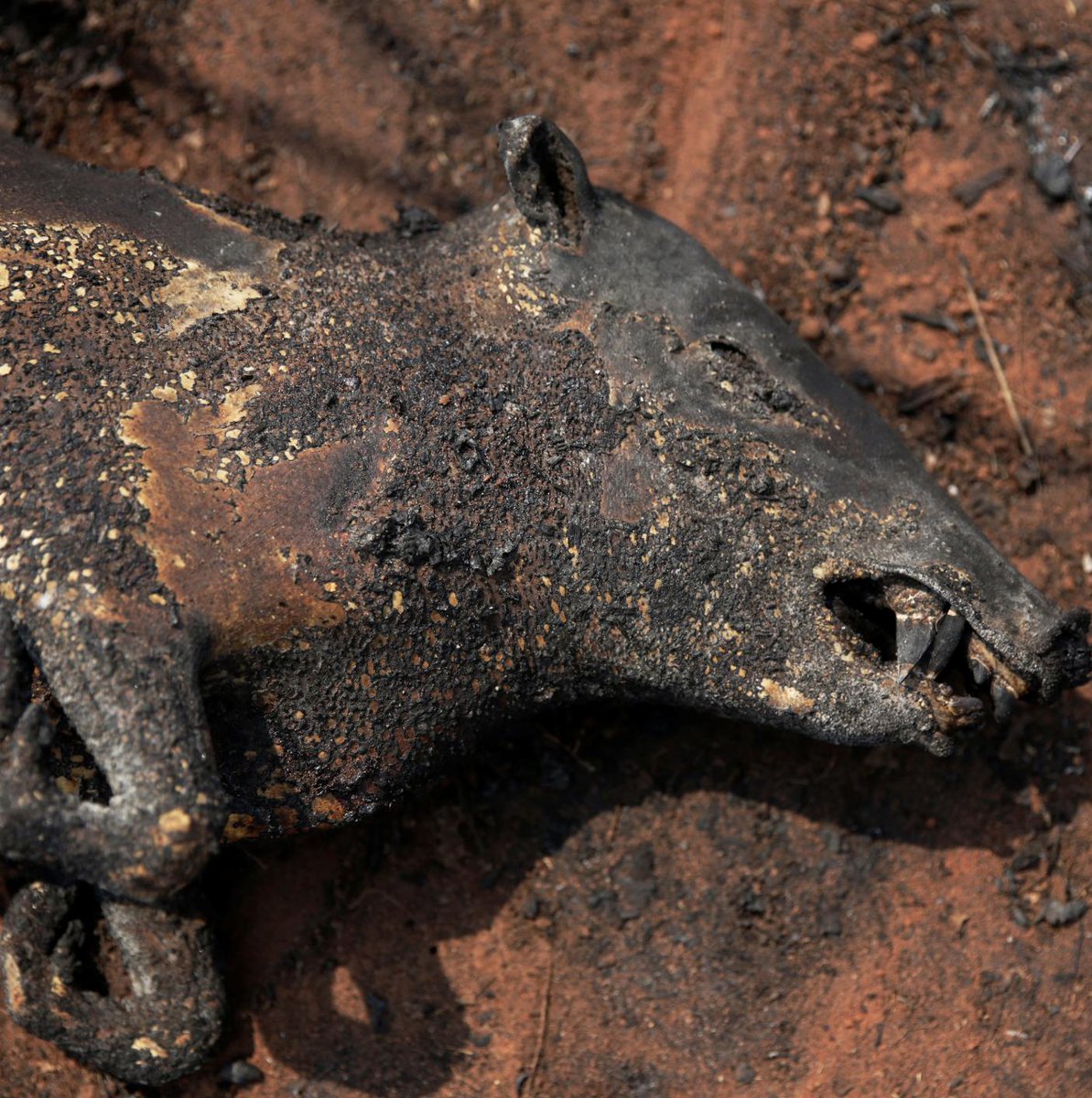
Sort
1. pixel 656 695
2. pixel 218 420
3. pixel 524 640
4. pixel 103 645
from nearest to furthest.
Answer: pixel 103 645
pixel 218 420
pixel 524 640
pixel 656 695

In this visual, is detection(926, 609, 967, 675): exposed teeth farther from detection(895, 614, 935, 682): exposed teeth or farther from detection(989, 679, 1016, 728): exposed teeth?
detection(989, 679, 1016, 728): exposed teeth

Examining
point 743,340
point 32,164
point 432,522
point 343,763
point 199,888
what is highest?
point 743,340

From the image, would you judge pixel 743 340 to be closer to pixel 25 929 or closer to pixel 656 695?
pixel 656 695

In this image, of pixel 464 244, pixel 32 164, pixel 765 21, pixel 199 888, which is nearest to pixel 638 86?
pixel 765 21

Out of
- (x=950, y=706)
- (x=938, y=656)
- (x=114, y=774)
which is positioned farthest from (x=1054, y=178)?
(x=114, y=774)

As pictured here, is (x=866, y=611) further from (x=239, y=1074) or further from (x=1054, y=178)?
(x=239, y=1074)

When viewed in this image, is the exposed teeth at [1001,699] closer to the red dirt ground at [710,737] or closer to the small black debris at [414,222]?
the red dirt ground at [710,737]

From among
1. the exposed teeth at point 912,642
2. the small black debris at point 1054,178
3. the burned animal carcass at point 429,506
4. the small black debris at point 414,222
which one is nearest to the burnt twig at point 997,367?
the small black debris at point 1054,178

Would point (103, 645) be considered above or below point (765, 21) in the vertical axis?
below
